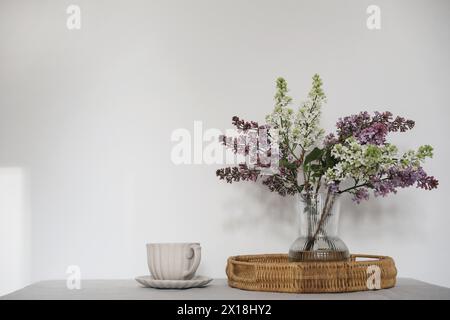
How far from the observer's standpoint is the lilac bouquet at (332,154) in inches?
50.6

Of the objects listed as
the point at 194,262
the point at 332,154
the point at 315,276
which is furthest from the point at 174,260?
the point at 332,154

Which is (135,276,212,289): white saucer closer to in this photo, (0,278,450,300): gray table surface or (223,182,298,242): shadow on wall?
(0,278,450,300): gray table surface

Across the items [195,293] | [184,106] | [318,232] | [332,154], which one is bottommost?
[195,293]

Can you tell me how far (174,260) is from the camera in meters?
1.37

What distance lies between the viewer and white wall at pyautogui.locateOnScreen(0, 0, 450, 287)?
1.60 metres

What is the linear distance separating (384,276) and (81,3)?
110 centimetres

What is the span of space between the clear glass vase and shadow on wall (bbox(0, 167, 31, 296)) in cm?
73

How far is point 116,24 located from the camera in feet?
5.48

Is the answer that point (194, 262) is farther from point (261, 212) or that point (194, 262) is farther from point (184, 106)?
point (184, 106)

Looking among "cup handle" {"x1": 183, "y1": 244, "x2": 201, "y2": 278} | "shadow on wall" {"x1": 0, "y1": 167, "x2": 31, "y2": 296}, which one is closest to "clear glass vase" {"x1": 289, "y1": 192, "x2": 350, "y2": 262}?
"cup handle" {"x1": 183, "y1": 244, "x2": 201, "y2": 278}

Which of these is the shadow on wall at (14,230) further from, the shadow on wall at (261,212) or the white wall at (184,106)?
the shadow on wall at (261,212)

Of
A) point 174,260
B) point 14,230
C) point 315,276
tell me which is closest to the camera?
point 315,276

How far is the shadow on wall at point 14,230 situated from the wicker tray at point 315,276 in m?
0.63

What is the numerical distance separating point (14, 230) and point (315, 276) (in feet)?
2.75
